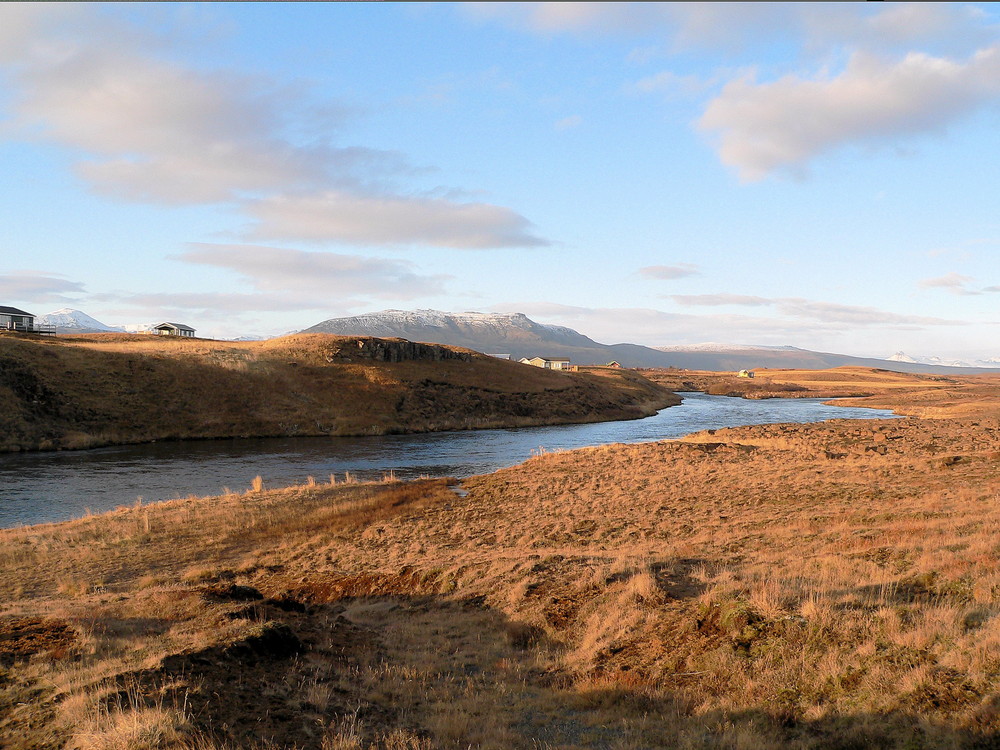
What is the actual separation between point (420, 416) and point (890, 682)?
56.5 m

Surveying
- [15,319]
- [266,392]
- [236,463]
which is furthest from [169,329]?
[236,463]

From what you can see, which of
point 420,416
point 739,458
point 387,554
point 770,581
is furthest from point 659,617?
point 420,416

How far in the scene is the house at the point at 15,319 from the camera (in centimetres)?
8219

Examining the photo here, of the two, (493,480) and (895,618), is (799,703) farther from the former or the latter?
(493,480)

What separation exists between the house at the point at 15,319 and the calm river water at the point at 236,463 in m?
56.3

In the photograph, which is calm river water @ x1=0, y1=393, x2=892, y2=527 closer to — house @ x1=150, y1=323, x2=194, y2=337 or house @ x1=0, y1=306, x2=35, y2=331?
house @ x1=0, y1=306, x2=35, y2=331

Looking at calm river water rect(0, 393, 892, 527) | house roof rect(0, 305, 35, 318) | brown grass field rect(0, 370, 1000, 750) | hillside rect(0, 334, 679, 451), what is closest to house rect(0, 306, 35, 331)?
house roof rect(0, 305, 35, 318)

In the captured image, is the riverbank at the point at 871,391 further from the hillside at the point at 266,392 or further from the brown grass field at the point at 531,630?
the brown grass field at the point at 531,630

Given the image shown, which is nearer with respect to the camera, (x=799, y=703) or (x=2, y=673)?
(x=799, y=703)

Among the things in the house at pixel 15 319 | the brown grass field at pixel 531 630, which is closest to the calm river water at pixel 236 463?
the brown grass field at pixel 531 630

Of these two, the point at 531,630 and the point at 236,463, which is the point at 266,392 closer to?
the point at 236,463

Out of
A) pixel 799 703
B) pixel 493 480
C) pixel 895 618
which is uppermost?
pixel 895 618

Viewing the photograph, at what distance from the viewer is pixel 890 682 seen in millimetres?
6586

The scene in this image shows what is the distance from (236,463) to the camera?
3878 centimetres
